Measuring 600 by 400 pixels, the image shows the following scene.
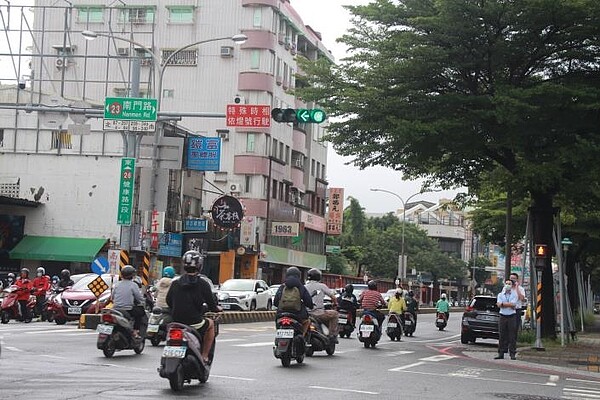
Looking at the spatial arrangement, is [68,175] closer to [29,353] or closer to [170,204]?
[170,204]

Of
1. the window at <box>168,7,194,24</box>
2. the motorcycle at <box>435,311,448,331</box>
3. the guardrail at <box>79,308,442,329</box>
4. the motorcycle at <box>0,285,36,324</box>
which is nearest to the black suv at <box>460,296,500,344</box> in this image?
the guardrail at <box>79,308,442,329</box>

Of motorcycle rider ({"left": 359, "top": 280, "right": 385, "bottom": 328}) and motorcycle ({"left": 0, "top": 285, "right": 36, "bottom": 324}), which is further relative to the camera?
motorcycle ({"left": 0, "top": 285, "right": 36, "bottom": 324})

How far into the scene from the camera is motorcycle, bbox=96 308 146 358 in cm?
1622

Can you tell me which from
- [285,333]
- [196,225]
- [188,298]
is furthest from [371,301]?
[196,225]

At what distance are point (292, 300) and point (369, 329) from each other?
22.7 feet

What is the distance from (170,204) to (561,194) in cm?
2745

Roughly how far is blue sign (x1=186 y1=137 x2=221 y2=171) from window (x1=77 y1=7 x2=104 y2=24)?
2087cm

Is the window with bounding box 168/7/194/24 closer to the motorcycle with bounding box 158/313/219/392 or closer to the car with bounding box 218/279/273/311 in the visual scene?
the car with bounding box 218/279/273/311

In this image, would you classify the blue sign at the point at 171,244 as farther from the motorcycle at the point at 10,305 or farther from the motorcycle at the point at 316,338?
the motorcycle at the point at 316,338

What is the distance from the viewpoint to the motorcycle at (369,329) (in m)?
22.4

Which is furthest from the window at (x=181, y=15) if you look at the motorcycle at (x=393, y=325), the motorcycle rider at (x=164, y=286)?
the motorcycle rider at (x=164, y=286)

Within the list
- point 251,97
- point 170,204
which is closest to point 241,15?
point 251,97

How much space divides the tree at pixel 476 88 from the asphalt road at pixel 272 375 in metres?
5.97

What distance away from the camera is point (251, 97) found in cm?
6122
